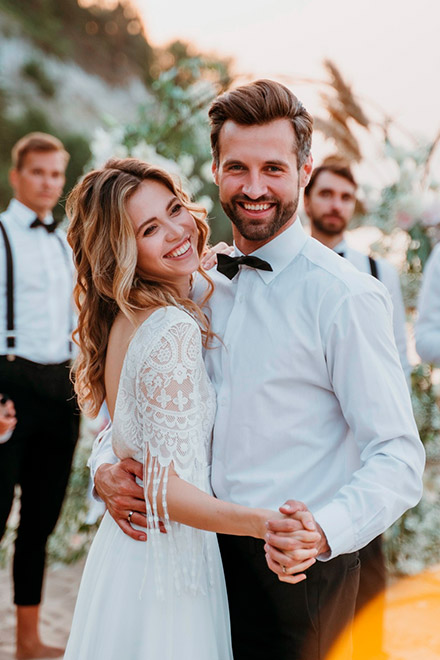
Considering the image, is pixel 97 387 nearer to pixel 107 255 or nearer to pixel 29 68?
pixel 107 255

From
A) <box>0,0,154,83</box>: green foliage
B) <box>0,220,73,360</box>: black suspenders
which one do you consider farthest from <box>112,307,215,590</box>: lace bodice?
<box>0,0,154,83</box>: green foliage

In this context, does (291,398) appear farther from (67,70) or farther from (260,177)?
(67,70)

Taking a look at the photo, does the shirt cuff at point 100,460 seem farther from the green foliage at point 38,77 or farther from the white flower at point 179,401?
the green foliage at point 38,77

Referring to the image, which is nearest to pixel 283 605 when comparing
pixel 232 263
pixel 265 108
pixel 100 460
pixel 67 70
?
pixel 100 460

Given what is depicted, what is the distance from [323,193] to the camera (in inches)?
145

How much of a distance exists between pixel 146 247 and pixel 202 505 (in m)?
0.73

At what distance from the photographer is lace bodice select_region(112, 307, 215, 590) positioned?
1747mm

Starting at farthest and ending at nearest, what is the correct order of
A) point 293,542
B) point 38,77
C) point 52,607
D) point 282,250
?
point 38,77 → point 52,607 → point 282,250 → point 293,542

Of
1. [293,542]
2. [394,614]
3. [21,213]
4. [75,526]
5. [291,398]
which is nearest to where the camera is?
[293,542]

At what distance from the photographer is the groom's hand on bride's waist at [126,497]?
6.13ft

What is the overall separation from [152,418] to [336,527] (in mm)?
530

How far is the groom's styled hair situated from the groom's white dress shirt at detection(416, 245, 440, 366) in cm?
165

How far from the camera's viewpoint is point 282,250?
1.86 metres

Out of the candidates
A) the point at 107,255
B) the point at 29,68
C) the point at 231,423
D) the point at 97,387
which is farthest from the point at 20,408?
the point at 29,68
